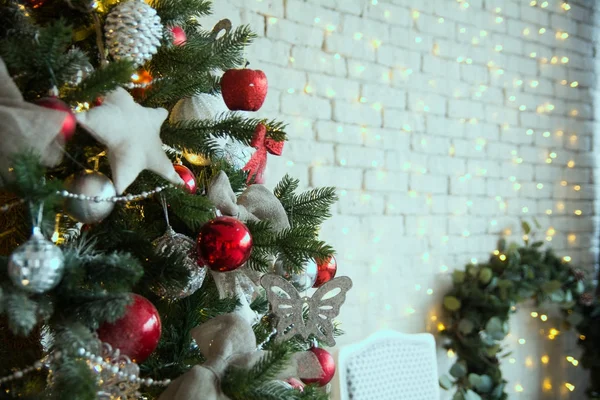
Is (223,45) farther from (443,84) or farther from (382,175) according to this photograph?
(443,84)

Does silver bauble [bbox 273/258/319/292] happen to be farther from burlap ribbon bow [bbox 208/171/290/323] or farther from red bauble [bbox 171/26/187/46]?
red bauble [bbox 171/26/187/46]

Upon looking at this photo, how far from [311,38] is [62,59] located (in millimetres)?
1462

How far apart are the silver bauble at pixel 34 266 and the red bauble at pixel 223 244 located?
0.21 meters

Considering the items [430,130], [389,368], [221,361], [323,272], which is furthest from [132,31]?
[430,130]

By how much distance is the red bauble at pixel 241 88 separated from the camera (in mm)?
992

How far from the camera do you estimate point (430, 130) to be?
2.36 m

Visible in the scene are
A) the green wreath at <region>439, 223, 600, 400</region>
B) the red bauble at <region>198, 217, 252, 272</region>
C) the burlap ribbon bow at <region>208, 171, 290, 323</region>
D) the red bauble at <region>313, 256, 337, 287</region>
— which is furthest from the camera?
the green wreath at <region>439, 223, 600, 400</region>

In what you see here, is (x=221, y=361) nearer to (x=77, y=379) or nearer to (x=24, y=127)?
(x=77, y=379)

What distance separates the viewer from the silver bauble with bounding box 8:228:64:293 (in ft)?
1.85

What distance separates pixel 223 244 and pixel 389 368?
1266 millimetres

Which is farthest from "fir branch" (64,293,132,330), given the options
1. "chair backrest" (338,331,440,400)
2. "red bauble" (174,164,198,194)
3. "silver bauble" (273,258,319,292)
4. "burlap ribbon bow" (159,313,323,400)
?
"chair backrest" (338,331,440,400)

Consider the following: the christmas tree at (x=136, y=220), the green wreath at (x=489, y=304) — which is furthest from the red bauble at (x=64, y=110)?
the green wreath at (x=489, y=304)

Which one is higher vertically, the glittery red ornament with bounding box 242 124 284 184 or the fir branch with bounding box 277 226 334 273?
the glittery red ornament with bounding box 242 124 284 184

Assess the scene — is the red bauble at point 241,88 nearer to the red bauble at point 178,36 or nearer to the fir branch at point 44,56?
the red bauble at point 178,36
